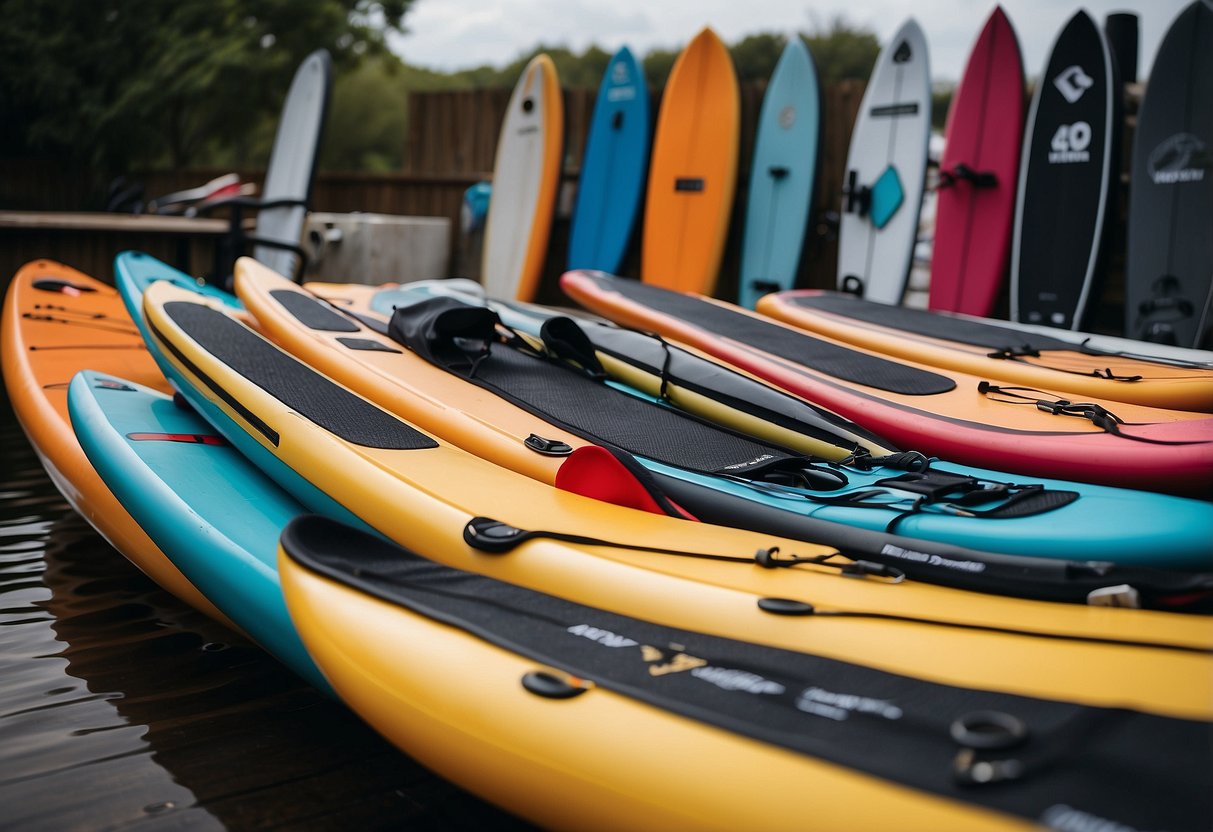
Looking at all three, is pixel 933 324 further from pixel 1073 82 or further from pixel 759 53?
pixel 759 53

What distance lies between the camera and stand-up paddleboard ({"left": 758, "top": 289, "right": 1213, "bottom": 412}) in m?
2.82

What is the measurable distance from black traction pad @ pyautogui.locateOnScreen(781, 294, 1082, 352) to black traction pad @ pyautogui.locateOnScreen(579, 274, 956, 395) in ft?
1.49

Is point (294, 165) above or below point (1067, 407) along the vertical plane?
above

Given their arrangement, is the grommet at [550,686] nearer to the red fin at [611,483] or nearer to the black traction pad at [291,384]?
the red fin at [611,483]

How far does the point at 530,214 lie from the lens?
21.2 ft

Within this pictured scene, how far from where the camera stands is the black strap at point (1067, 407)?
89.8 inches

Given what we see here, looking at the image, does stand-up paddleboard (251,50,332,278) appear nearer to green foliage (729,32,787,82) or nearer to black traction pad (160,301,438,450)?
black traction pad (160,301,438,450)

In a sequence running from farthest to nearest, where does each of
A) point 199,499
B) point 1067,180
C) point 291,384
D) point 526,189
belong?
point 526,189, point 1067,180, point 291,384, point 199,499

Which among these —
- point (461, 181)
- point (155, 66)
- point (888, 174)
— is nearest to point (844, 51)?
point (155, 66)

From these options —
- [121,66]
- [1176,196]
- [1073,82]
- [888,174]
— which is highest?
[121,66]

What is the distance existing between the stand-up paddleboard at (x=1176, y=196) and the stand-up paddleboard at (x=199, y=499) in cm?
363

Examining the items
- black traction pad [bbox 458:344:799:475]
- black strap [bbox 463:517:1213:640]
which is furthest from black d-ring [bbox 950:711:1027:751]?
black traction pad [bbox 458:344:799:475]

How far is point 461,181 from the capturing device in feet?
25.3

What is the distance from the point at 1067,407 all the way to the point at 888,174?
2887mm
